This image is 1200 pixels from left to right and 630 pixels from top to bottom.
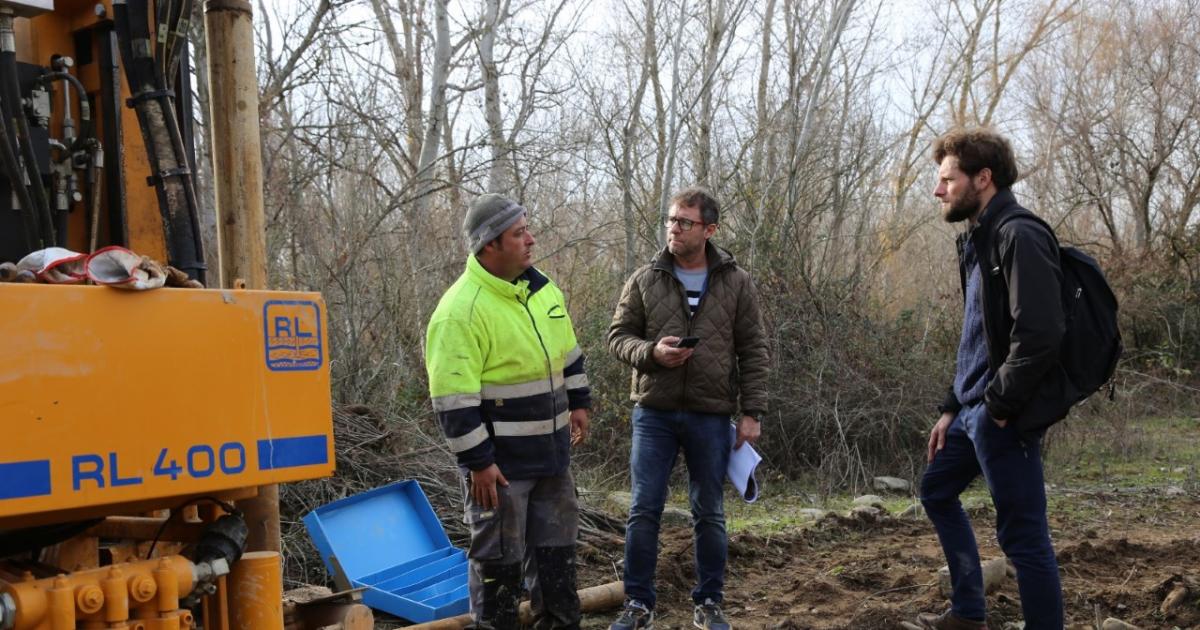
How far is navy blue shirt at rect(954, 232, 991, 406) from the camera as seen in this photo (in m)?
4.10

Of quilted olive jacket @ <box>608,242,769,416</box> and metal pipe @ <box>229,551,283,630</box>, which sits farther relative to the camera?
quilted olive jacket @ <box>608,242,769,416</box>

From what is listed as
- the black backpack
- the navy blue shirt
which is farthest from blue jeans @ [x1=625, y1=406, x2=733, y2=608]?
the black backpack

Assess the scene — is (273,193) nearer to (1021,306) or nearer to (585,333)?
(585,333)

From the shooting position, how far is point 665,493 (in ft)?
15.5

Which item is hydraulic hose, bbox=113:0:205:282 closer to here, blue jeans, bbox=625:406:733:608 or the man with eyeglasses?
the man with eyeglasses

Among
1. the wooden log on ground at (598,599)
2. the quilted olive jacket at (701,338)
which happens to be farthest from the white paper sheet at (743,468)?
the wooden log on ground at (598,599)

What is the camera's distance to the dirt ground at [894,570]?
5.05 metres

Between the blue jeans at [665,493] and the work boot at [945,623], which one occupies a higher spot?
the blue jeans at [665,493]

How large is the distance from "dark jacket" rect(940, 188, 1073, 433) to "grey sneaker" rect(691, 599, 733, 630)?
1.58 meters

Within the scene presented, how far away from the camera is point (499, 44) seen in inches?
530

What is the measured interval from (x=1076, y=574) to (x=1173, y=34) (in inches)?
574

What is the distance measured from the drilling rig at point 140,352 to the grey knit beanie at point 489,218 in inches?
40.2

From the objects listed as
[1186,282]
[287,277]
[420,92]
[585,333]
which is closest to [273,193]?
[287,277]

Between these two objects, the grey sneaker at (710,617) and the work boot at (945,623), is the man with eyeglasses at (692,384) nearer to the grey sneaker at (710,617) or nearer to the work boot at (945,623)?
the grey sneaker at (710,617)
